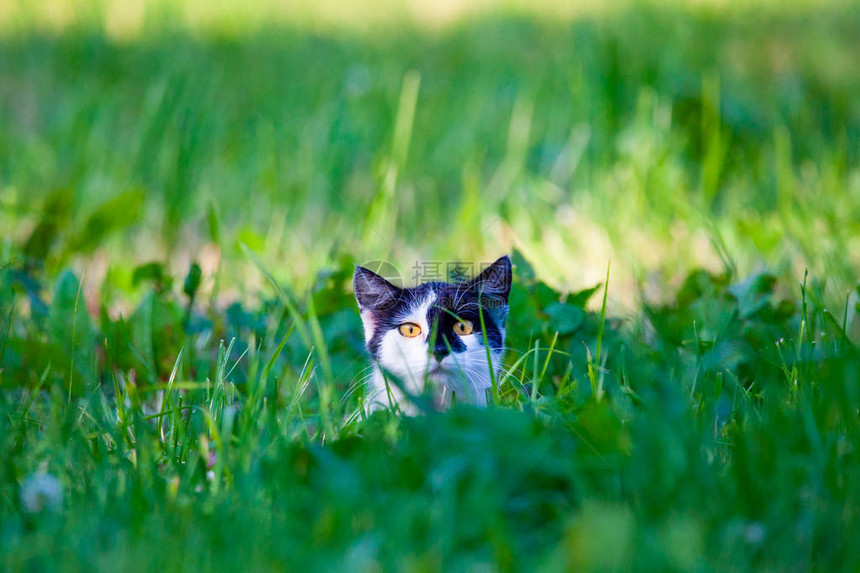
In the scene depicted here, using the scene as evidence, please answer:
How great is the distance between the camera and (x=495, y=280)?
1619 millimetres

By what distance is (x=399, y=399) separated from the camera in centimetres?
145

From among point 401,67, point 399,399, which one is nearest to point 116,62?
point 401,67

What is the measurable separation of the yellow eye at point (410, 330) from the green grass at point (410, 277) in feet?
0.58

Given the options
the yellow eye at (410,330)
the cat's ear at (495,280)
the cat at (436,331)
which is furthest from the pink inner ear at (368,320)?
the cat's ear at (495,280)

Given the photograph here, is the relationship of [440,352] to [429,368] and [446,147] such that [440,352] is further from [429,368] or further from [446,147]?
[446,147]

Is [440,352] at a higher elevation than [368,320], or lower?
lower

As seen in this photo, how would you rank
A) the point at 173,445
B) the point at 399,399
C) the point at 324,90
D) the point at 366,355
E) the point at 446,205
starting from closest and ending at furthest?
the point at 173,445
the point at 399,399
the point at 366,355
the point at 446,205
the point at 324,90

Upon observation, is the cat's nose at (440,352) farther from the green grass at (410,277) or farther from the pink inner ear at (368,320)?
the pink inner ear at (368,320)

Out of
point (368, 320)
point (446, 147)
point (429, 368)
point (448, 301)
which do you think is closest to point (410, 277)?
point (368, 320)

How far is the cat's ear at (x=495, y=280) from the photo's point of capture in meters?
1.59

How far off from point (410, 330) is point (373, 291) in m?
0.14

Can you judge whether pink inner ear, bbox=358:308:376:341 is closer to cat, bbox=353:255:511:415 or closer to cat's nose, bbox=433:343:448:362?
cat, bbox=353:255:511:415

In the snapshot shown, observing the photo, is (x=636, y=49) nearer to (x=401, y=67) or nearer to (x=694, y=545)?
(x=401, y=67)

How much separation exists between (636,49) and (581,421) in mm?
2615
